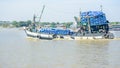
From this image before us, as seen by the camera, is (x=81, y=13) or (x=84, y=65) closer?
(x=84, y=65)

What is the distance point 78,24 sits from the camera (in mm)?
66125

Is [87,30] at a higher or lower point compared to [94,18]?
lower

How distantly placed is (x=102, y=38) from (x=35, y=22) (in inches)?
739

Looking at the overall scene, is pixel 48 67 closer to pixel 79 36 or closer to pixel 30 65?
pixel 30 65

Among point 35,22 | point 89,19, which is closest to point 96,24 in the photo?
point 89,19

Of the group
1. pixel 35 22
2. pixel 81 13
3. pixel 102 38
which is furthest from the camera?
pixel 35 22

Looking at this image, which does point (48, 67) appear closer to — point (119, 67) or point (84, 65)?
point (84, 65)

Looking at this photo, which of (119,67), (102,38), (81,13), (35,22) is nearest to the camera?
(119,67)

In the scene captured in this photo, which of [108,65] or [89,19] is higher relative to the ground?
[89,19]

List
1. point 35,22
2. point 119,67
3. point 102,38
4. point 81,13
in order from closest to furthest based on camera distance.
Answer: point 119,67, point 102,38, point 81,13, point 35,22

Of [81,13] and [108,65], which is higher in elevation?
[81,13]

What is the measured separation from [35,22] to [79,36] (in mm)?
15260

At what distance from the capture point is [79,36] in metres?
61.3

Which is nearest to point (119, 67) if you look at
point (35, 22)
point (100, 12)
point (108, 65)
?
point (108, 65)
